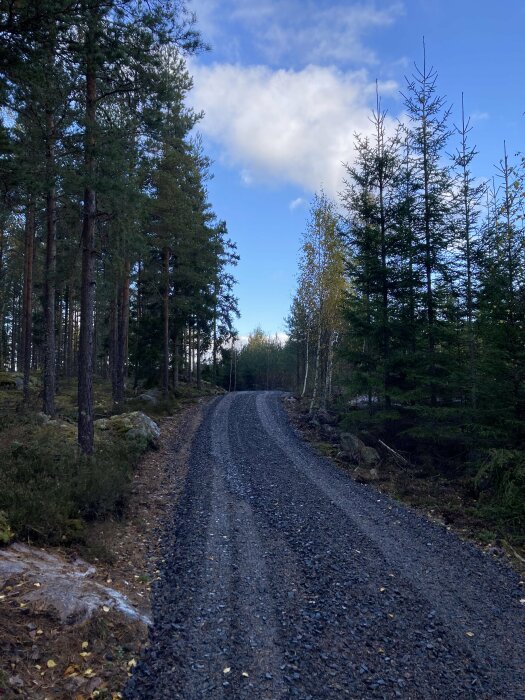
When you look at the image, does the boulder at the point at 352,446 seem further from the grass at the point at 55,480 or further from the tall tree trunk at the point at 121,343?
the tall tree trunk at the point at 121,343

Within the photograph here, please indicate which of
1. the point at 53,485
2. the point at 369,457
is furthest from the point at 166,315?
the point at 53,485

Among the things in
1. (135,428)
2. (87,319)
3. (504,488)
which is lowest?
(504,488)

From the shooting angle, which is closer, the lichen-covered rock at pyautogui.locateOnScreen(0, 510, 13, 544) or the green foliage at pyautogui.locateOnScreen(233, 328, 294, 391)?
the lichen-covered rock at pyautogui.locateOnScreen(0, 510, 13, 544)

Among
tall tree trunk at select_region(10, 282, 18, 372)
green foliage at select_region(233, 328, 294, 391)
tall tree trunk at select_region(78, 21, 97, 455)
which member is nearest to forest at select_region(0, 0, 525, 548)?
tall tree trunk at select_region(78, 21, 97, 455)

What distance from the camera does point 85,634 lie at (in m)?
4.39

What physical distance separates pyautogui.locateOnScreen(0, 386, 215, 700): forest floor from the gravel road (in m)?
0.24

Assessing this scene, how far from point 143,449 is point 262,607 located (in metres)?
8.34

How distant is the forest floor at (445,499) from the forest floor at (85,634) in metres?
6.12

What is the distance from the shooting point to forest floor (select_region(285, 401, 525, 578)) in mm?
7844

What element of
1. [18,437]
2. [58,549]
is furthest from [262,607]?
[18,437]

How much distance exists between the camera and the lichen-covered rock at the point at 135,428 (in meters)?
13.2

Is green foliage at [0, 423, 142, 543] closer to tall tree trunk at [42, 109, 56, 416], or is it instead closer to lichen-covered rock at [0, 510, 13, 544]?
lichen-covered rock at [0, 510, 13, 544]

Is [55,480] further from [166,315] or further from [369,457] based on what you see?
[166,315]

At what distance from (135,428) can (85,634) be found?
9651 mm
